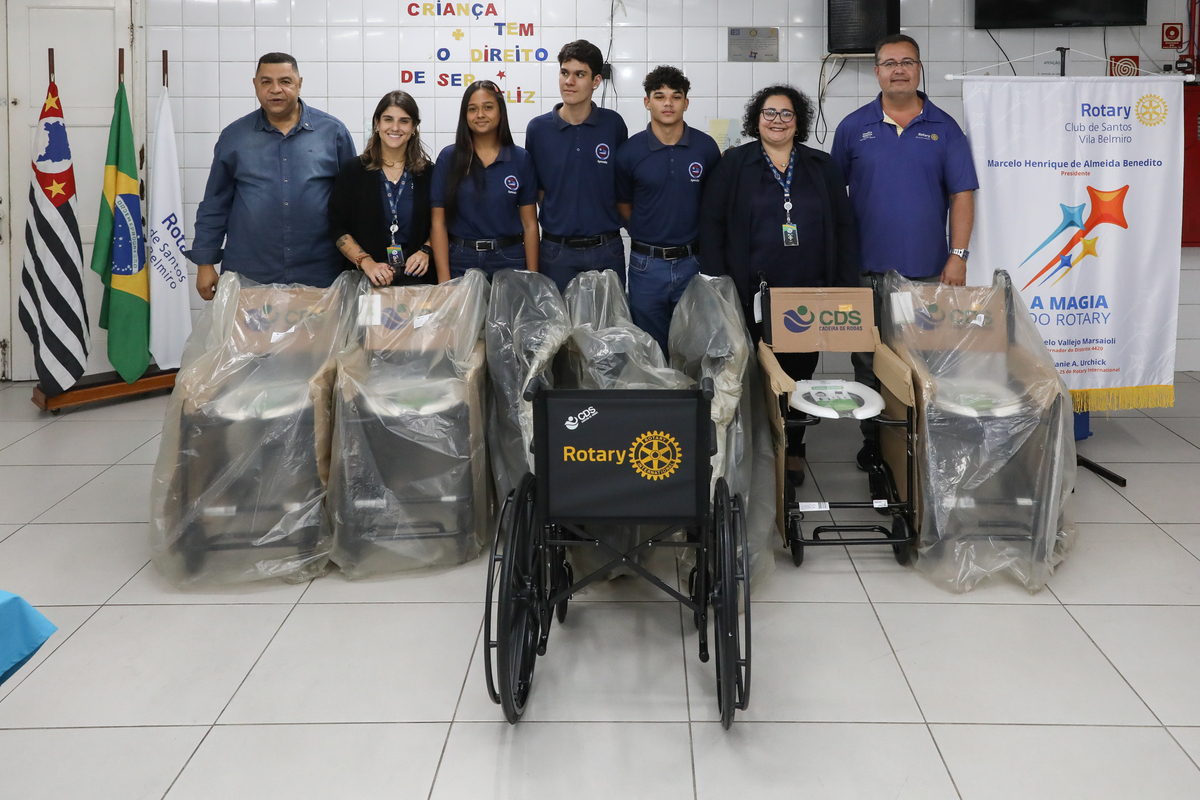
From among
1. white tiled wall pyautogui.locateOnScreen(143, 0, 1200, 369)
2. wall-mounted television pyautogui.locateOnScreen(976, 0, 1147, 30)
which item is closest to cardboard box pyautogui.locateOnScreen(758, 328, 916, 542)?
white tiled wall pyautogui.locateOnScreen(143, 0, 1200, 369)

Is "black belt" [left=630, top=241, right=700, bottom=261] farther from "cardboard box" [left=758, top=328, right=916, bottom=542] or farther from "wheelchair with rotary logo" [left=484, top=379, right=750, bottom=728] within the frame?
"wheelchair with rotary logo" [left=484, top=379, right=750, bottom=728]

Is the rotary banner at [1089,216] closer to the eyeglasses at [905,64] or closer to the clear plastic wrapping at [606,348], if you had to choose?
the eyeglasses at [905,64]

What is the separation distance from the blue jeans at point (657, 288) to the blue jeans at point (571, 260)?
9cm

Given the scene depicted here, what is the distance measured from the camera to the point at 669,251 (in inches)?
142

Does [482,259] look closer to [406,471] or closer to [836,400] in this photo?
[406,471]

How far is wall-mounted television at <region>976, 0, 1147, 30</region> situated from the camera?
5.03 metres

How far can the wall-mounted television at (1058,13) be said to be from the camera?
5027 millimetres

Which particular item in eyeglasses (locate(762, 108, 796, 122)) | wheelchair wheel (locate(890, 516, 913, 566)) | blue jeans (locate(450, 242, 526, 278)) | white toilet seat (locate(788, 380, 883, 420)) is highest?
eyeglasses (locate(762, 108, 796, 122))

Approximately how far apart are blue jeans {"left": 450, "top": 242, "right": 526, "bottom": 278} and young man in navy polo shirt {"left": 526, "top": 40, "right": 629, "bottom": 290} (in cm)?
14

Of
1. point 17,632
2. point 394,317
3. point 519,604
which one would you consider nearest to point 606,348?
point 394,317

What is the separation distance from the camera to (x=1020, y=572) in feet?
9.54

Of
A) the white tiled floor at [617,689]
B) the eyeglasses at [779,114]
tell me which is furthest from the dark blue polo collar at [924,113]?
the white tiled floor at [617,689]

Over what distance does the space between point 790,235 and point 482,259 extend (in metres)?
1.11

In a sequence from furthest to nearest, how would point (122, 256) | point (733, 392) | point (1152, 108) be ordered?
point (122, 256), point (1152, 108), point (733, 392)
